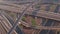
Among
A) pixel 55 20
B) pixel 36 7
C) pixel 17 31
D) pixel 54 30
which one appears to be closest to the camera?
pixel 17 31

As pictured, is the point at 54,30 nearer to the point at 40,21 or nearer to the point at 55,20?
the point at 55,20

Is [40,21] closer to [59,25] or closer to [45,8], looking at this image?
[59,25]

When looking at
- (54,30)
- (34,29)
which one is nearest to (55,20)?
(54,30)

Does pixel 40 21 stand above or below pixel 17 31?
below

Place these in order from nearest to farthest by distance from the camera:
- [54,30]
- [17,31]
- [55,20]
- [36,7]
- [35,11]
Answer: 1. [17,31]
2. [54,30]
3. [55,20]
4. [35,11]
5. [36,7]

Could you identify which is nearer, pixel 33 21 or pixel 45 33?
pixel 45 33

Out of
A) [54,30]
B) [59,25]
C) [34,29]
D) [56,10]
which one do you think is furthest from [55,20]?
[56,10]

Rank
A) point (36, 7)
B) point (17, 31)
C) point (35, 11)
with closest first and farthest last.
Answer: point (17, 31), point (35, 11), point (36, 7)

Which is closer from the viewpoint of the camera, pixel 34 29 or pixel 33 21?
pixel 34 29

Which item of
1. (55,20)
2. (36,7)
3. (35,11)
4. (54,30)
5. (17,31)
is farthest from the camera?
(36,7)
